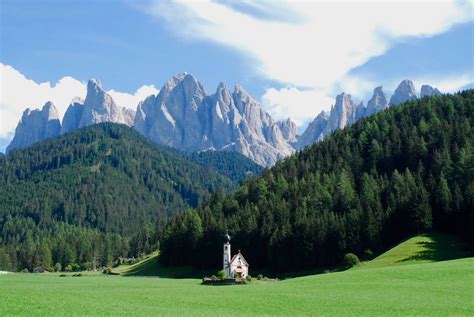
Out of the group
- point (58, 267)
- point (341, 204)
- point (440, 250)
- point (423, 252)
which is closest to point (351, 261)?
point (423, 252)

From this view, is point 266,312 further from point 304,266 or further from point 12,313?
point 304,266

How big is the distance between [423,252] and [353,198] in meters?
36.4

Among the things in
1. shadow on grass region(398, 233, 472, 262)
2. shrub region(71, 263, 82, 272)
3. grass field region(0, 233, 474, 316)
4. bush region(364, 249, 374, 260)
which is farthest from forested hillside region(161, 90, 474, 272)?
shrub region(71, 263, 82, 272)

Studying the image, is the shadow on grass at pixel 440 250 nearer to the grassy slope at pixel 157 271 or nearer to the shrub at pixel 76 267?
the grassy slope at pixel 157 271

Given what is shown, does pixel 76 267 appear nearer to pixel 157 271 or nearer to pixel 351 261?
pixel 157 271

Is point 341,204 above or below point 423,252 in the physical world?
above

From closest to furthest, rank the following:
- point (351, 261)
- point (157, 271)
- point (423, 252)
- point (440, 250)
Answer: point (423, 252)
point (440, 250)
point (351, 261)
point (157, 271)

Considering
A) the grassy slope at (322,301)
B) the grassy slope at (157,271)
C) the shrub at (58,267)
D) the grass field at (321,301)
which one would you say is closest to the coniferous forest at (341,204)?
the grassy slope at (157,271)

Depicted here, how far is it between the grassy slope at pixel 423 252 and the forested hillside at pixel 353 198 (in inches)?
154

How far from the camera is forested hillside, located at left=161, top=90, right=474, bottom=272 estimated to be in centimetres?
10606

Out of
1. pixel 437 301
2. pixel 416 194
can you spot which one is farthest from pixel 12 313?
pixel 416 194

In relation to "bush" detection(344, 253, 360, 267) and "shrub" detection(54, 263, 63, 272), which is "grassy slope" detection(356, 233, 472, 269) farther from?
"shrub" detection(54, 263, 63, 272)

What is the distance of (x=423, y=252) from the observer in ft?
290

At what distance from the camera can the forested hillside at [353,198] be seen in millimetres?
106062
